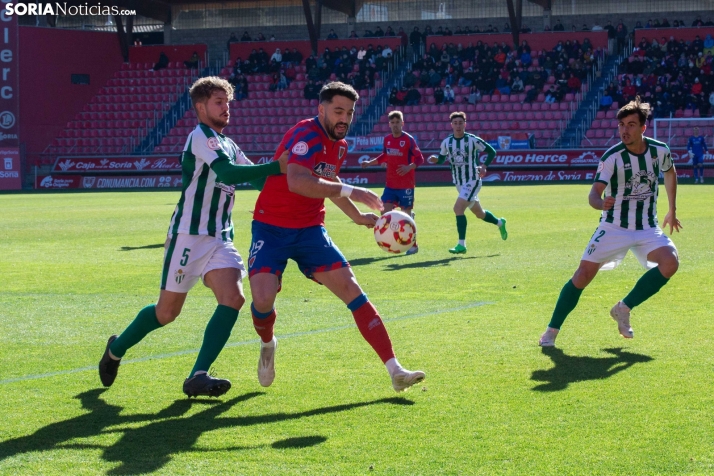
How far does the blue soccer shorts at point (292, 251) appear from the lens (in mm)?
5789

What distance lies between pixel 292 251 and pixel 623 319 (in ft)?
9.52

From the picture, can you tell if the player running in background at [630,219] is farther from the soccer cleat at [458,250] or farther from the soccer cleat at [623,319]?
the soccer cleat at [458,250]

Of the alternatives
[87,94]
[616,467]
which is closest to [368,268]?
[616,467]

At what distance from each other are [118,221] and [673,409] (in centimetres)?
1751

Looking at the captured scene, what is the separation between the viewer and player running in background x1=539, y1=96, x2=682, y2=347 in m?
7.23

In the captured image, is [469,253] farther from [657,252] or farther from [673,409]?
[673,409]

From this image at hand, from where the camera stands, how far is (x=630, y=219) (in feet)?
24.3

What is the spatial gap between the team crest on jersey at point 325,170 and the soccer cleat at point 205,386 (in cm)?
140

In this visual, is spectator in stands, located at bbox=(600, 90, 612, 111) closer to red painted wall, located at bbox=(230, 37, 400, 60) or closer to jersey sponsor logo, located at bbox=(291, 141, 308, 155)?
red painted wall, located at bbox=(230, 37, 400, 60)

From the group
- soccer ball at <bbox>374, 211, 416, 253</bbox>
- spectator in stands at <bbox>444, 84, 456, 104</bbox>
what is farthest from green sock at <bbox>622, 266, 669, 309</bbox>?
spectator in stands at <bbox>444, 84, 456, 104</bbox>

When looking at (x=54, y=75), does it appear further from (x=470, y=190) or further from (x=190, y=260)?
(x=190, y=260)

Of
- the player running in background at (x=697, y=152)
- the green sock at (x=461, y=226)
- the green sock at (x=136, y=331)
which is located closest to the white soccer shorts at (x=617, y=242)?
the green sock at (x=136, y=331)

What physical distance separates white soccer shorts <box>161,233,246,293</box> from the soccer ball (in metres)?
0.90

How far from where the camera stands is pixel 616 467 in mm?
4121
